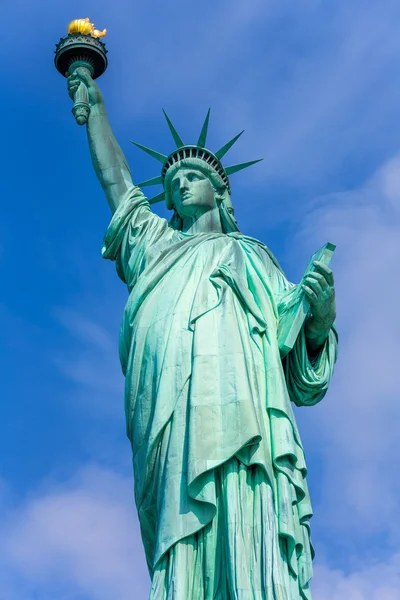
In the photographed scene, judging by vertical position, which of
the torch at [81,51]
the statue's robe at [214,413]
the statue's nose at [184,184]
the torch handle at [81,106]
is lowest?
the statue's robe at [214,413]

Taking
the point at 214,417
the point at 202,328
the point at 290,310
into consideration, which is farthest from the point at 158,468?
the point at 290,310

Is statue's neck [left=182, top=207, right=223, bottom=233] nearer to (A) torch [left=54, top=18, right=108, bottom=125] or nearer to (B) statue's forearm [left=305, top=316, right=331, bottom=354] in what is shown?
(B) statue's forearm [left=305, top=316, right=331, bottom=354]

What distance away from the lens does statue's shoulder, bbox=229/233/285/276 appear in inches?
562

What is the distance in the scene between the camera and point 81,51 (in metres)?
15.7

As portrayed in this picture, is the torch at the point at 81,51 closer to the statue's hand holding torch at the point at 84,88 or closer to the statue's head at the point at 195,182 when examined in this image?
the statue's hand holding torch at the point at 84,88

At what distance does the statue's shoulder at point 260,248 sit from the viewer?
14266mm

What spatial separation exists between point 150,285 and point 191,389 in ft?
5.67

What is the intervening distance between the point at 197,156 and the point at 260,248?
4.80 ft

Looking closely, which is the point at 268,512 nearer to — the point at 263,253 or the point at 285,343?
the point at 285,343

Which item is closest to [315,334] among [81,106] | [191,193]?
[191,193]

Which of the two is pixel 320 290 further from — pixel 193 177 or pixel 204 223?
pixel 193 177

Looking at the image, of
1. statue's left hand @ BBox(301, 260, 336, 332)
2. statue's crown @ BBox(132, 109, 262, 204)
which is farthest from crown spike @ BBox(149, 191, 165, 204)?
statue's left hand @ BBox(301, 260, 336, 332)

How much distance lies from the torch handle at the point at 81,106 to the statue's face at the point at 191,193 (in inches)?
53.9

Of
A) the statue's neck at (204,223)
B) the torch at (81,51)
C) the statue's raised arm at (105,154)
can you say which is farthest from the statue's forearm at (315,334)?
the torch at (81,51)
